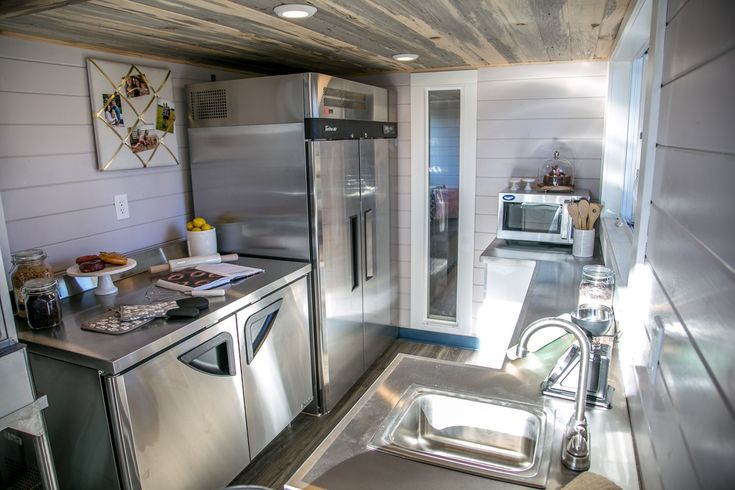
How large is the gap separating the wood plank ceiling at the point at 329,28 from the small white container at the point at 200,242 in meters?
0.94

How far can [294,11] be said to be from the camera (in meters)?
1.73

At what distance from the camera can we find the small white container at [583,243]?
9.34 feet

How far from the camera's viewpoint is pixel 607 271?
1.77 m

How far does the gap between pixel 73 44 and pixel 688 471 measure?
263 cm

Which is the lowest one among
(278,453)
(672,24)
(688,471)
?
(278,453)

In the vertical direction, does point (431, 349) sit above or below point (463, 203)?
below

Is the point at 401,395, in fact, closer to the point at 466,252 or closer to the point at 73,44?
the point at 73,44

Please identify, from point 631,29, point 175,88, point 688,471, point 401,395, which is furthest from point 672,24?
point 175,88

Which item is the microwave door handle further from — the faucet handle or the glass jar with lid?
the faucet handle

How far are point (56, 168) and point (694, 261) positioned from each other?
7.82ft

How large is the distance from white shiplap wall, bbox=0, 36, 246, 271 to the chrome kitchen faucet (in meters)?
2.03

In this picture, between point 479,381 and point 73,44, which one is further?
point 73,44

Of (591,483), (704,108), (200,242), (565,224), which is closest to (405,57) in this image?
(565,224)

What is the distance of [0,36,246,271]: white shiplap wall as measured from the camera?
6.68ft
